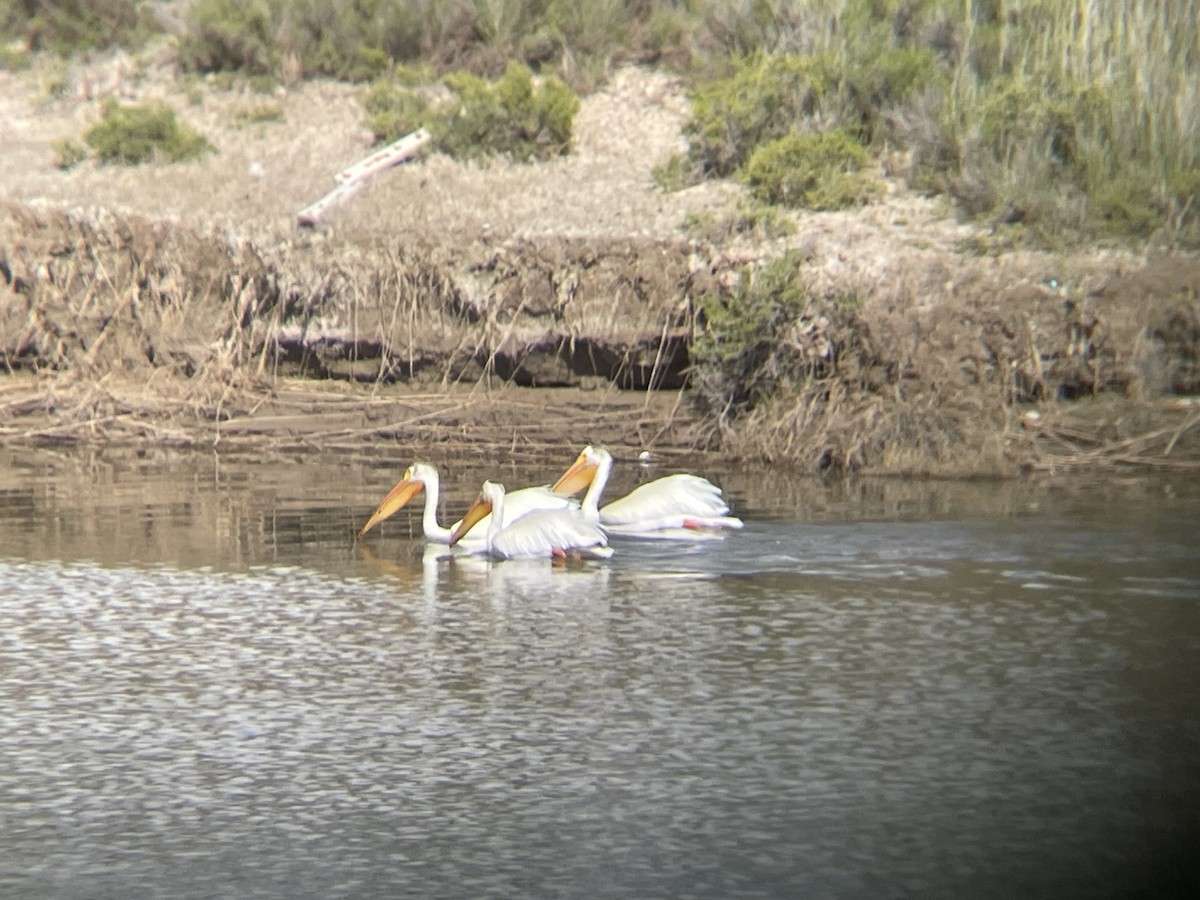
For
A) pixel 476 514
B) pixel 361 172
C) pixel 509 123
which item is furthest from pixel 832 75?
pixel 476 514

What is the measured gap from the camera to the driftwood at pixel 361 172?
22.6m

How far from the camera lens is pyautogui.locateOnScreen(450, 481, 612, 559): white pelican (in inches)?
470

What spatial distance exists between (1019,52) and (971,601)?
17.3 meters

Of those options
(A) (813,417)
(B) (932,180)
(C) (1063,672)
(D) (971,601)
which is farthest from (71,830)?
(B) (932,180)

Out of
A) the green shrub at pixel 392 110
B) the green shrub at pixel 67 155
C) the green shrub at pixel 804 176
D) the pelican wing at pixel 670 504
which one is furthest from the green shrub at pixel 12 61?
the pelican wing at pixel 670 504

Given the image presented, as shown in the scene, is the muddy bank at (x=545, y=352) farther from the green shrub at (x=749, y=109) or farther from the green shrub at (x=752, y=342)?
the green shrub at (x=749, y=109)

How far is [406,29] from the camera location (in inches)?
1160

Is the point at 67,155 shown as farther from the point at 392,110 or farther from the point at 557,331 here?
the point at 557,331

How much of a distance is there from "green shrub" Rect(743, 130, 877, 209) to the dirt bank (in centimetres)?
36

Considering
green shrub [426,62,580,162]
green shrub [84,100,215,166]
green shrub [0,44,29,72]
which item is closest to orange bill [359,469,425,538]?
green shrub [426,62,580,162]

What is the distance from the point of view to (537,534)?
12008 millimetres

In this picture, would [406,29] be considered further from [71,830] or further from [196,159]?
[71,830]

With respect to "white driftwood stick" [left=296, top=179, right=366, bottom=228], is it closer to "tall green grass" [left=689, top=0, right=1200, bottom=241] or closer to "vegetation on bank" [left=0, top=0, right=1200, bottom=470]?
"vegetation on bank" [left=0, top=0, right=1200, bottom=470]

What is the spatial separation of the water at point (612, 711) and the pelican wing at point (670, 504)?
12.5 inches
